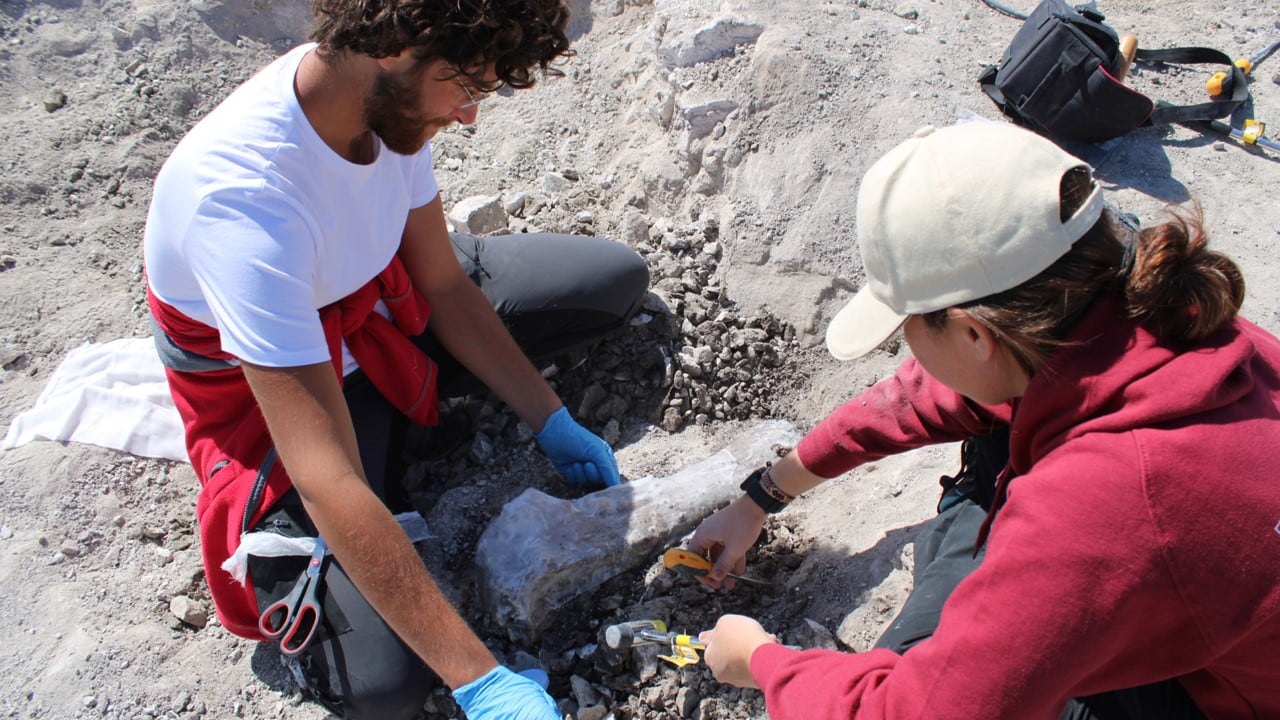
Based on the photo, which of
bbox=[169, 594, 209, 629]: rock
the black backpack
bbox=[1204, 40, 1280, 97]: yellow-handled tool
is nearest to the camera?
bbox=[169, 594, 209, 629]: rock

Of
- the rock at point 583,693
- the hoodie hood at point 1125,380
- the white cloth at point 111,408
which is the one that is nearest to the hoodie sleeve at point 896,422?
the hoodie hood at point 1125,380

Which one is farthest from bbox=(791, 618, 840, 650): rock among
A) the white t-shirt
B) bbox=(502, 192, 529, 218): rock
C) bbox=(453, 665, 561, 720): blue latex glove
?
bbox=(502, 192, 529, 218): rock

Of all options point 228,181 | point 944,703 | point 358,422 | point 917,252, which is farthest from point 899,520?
point 228,181

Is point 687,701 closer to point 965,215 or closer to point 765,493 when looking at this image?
point 765,493

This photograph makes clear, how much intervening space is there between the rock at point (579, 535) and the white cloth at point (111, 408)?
43.1 inches

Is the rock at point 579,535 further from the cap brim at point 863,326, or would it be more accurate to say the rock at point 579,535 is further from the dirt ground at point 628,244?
the cap brim at point 863,326

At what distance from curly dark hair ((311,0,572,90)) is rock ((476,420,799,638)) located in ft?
3.44

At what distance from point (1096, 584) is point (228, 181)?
1.61m

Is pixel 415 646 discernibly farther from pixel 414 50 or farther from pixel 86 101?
pixel 86 101

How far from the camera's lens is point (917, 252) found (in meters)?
1.16

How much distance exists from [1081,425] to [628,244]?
6.75 feet

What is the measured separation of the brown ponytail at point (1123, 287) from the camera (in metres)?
1.09

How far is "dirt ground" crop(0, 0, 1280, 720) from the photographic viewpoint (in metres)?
2.07

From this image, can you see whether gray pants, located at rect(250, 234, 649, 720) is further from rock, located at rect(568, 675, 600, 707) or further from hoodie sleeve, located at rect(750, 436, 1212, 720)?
hoodie sleeve, located at rect(750, 436, 1212, 720)
